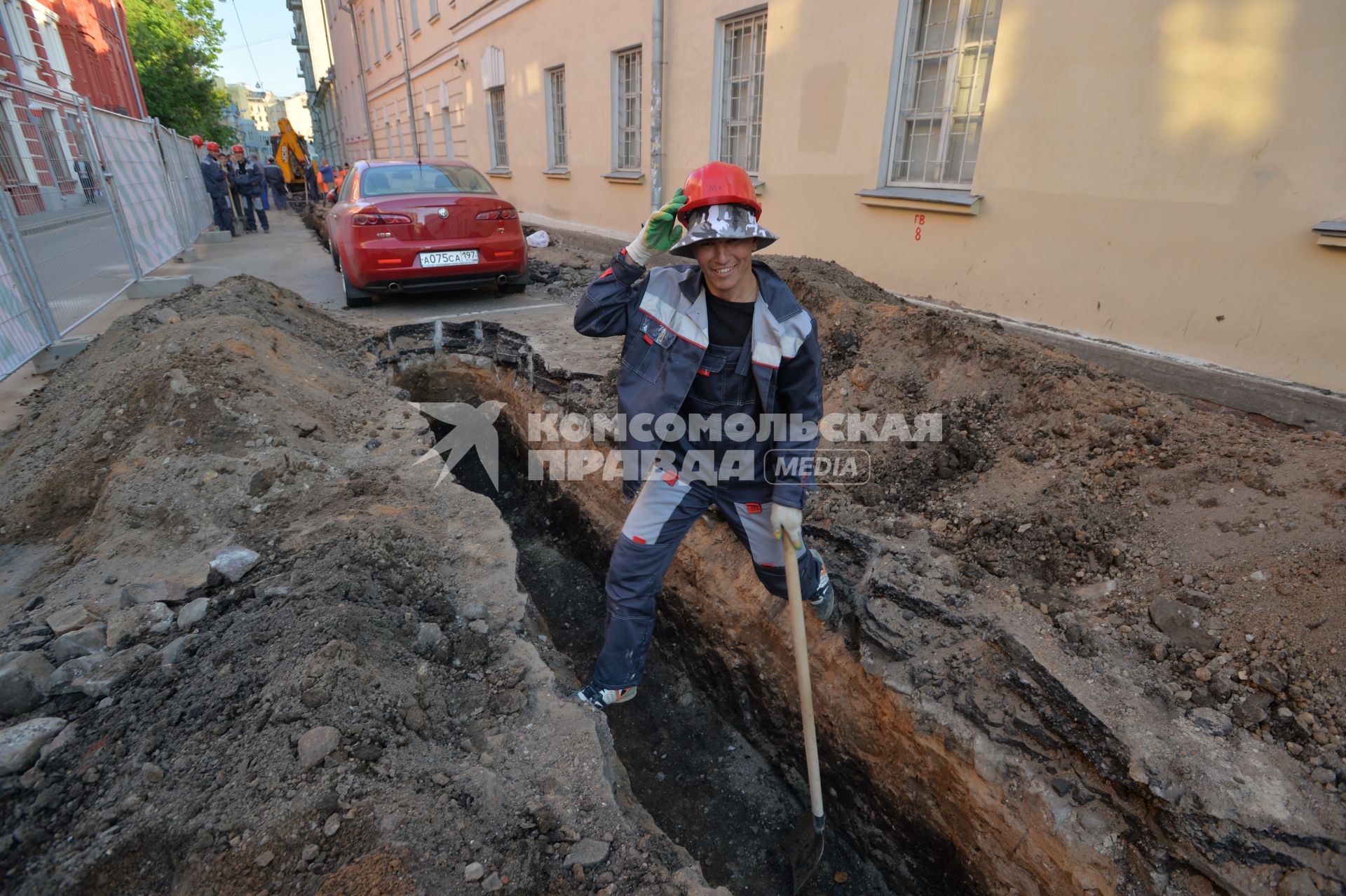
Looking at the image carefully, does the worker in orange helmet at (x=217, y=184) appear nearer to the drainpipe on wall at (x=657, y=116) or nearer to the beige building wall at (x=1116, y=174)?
the drainpipe on wall at (x=657, y=116)

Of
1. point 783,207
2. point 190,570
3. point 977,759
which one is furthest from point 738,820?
point 783,207

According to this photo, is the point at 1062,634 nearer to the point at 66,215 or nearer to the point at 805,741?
the point at 805,741

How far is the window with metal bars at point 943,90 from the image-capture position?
5.12 metres

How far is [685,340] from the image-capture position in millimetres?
2396

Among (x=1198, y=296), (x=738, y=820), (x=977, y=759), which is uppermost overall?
(x=1198, y=296)

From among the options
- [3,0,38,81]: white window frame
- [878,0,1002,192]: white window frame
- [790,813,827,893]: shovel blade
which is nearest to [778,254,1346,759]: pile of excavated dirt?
[790,813,827,893]: shovel blade

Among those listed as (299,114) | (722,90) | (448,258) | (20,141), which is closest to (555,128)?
(722,90)

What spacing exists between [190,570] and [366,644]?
1.08m

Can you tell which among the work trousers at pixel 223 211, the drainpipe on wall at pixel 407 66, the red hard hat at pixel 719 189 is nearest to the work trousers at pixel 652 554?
the red hard hat at pixel 719 189

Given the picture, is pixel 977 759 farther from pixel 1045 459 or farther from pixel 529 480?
pixel 529 480

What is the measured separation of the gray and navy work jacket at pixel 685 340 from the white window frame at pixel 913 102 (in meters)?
3.76

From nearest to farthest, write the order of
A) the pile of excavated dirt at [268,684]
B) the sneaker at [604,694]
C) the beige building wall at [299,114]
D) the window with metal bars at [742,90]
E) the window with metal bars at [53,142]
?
the pile of excavated dirt at [268,684]
the sneaker at [604,694]
the window with metal bars at [53,142]
the window with metal bars at [742,90]
the beige building wall at [299,114]

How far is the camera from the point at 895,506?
3.39 meters

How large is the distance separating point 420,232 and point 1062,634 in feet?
20.8
